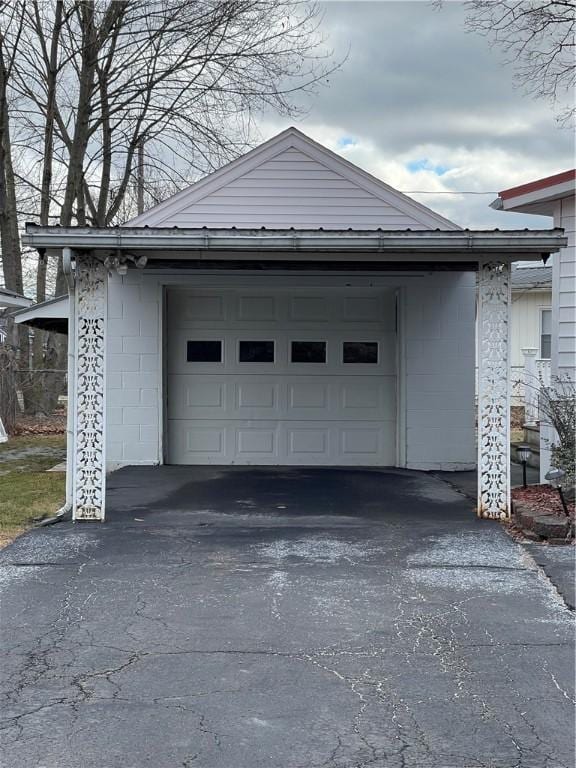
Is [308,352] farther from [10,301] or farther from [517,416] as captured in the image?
[517,416]

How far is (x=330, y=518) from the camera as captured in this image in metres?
8.27

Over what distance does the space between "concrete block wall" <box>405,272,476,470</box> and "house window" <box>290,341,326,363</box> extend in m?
1.26

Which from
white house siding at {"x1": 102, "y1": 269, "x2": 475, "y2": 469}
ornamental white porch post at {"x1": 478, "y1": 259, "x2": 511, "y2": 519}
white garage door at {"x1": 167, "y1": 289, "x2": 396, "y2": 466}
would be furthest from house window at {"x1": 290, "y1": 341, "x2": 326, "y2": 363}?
ornamental white porch post at {"x1": 478, "y1": 259, "x2": 511, "y2": 519}

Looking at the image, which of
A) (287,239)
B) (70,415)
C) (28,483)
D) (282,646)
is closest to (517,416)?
(28,483)

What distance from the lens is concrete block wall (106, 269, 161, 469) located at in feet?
38.4

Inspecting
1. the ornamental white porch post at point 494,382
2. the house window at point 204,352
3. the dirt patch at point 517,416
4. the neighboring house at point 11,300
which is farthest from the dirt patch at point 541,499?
the neighboring house at point 11,300

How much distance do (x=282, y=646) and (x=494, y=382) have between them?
415 cm

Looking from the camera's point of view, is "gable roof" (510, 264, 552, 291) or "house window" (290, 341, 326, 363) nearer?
"house window" (290, 341, 326, 363)

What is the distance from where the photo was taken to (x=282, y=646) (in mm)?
4668

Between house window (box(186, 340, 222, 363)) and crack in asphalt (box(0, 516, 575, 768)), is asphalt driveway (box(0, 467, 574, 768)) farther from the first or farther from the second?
house window (box(186, 340, 222, 363))

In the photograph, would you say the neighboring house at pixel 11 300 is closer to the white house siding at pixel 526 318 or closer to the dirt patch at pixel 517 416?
the dirt patch at pixel 517 416

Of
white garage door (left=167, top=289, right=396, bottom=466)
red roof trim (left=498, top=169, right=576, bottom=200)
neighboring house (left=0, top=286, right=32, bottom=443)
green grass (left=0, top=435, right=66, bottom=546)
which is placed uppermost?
red roof trim (left=498, top=169, right=576, bottom=200)

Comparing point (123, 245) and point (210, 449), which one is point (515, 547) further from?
point (210, 449)

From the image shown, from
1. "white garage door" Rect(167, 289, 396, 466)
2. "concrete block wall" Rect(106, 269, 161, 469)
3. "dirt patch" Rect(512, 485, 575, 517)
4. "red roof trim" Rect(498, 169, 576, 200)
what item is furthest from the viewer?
"white garage door" Rect(167, 289, 396, 466)
